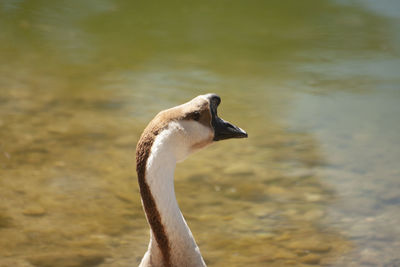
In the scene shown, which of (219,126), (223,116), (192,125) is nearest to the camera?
(192,125)

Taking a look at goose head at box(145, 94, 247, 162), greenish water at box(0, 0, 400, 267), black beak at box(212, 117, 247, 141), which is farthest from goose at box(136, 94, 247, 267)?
greenish water at box(0, 0, 400, 267)

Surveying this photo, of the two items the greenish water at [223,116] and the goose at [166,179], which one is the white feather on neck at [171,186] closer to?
the goose at [166,179]

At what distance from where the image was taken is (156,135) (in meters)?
3.09

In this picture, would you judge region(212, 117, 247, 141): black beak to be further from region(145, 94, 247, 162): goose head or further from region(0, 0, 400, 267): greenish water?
region(0, 0, 400, 267): greenish water

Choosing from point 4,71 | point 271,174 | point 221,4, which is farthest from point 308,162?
point 221,4

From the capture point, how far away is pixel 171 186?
10.1 feet

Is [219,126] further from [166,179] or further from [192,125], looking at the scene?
[166,179]

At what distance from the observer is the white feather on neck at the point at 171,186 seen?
3029 mm

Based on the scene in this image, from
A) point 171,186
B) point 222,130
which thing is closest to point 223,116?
point 222,130

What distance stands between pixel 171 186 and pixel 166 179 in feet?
0.18

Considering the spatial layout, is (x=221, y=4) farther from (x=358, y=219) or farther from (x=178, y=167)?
(x=358, y=219)

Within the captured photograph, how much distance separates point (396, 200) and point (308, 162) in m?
1.03

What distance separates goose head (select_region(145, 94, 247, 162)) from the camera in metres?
3.17

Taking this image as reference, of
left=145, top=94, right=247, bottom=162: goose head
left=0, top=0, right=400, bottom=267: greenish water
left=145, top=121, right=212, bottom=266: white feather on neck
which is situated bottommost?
left=0, top=0, right=400, bottom=267: greenish water
